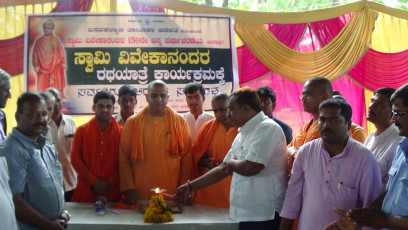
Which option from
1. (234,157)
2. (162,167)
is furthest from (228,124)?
(234,157)

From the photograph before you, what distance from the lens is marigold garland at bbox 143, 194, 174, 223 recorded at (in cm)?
328

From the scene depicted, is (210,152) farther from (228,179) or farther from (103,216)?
(103,216)

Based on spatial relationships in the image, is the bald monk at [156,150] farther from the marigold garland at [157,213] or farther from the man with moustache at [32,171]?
the man with moustache at [32,171]

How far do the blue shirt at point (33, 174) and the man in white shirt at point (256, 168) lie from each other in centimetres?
126

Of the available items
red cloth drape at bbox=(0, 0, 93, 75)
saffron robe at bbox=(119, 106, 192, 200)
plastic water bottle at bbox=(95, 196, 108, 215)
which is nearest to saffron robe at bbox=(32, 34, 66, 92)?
red cloth drape at bbox=(0, 0, 93, 75)

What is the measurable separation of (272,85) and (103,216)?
A: 4.45m

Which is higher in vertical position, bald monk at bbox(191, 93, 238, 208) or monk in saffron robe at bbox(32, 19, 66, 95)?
monk in saffron robe at bbox(32, 19, 66, 95)

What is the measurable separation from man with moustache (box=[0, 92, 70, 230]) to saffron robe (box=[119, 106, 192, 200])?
1.48m

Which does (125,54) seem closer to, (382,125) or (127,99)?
(127,99)

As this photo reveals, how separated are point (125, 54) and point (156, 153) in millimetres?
2715

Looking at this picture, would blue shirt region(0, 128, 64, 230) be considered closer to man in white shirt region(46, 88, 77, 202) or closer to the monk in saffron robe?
man in white shirt region(46, 88, 77, 202)

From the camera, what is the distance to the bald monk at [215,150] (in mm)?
4324

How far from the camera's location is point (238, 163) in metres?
3.12

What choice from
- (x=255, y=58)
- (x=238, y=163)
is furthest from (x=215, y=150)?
(x=255, y=58)
